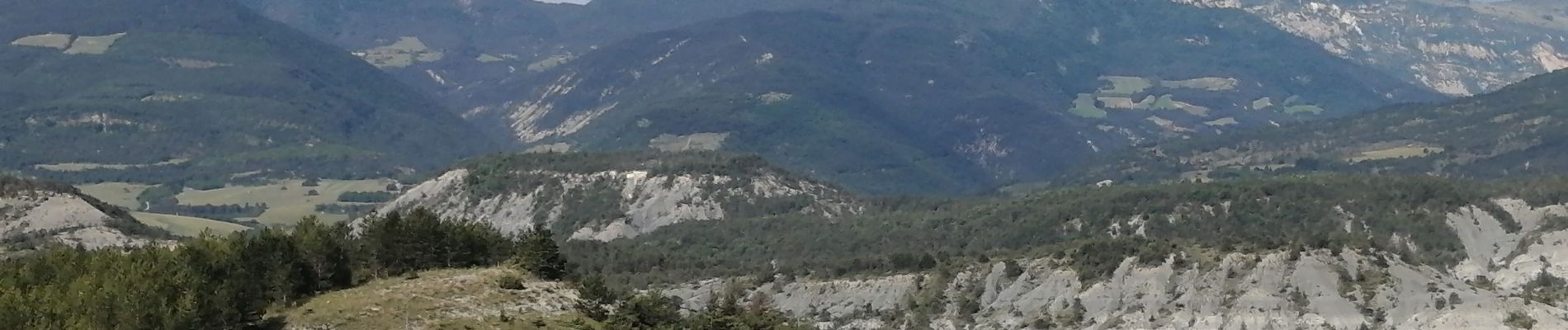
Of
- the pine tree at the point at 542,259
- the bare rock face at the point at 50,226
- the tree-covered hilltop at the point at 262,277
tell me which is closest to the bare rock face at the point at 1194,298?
the tree-covered hilltop at the point at 262,277

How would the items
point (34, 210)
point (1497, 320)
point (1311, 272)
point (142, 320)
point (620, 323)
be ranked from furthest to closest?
point (34, 210)
point (1311, 272)
point (1497, 320)
point (620, 323)
point (142, 320)

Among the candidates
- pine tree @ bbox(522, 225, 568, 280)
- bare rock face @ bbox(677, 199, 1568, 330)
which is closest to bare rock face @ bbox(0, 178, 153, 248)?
bare rock face @ bbox(677, 199, 1568, 330)

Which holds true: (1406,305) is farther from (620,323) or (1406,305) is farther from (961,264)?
(620,323)

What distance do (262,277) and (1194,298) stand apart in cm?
8899

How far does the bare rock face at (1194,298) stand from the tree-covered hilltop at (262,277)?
55514 mm

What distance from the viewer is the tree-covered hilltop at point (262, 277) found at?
7888 cm

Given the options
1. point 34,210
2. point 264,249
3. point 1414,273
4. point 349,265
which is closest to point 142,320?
point 264,249

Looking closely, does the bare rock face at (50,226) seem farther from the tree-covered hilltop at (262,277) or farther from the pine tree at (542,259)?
the pine tree at (542,259)

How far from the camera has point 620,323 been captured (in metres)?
92.8

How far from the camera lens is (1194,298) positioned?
520ft

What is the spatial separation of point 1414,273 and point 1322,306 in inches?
436

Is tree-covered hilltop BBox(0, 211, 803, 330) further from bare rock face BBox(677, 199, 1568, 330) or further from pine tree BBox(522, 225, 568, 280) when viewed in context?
bare rock face BBox(677, 199, 1568, 330)

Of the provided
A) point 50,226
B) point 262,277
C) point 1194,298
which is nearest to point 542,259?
point 262,277

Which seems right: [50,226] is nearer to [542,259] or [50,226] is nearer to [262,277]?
[542,259]
